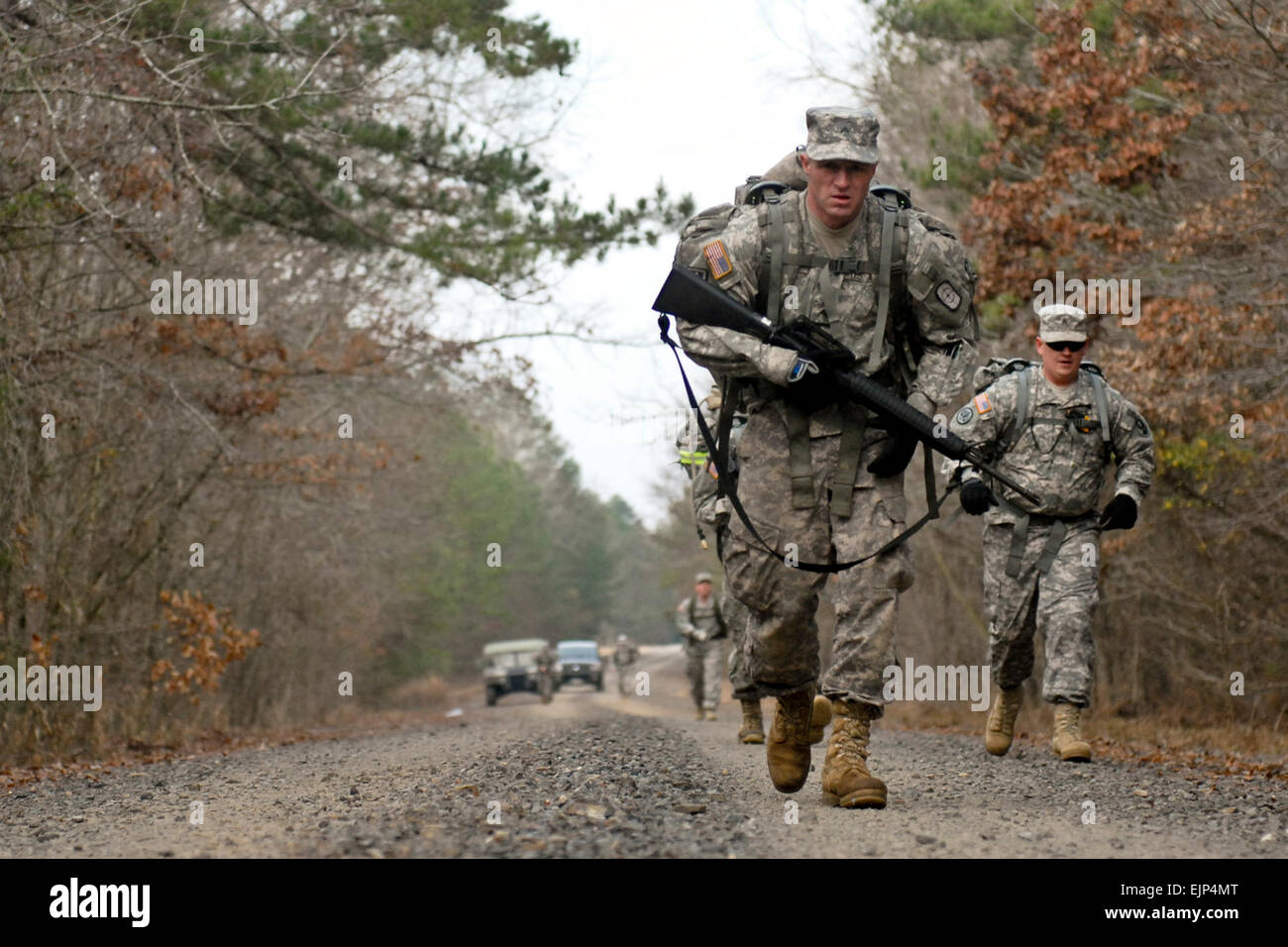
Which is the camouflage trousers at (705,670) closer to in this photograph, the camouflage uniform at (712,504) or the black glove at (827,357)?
the camouflage uniform at (712,504)

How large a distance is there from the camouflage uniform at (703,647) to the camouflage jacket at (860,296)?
10.6 metres

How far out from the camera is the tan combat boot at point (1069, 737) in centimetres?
826

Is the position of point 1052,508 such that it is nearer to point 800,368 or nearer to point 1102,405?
point 1102,405

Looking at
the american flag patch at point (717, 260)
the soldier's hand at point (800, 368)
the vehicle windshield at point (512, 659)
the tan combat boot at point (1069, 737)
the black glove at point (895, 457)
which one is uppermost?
the american flag patch at point (717, 260)

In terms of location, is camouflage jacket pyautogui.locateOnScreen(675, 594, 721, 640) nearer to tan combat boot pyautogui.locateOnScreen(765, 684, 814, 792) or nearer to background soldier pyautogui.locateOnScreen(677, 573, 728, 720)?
background soldier pyautogui.locateOnScreen(677, 573, 728, 720)

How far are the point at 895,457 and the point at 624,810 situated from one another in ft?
5.67

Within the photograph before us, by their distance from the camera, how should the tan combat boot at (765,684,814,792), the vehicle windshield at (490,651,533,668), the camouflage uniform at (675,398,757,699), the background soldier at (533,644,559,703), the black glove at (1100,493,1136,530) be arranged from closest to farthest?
the tan combat boot at (765,684,814,792)
the black glove at (1100,493,1136,530)
the camouflage uniform at (675,398,757,699)
the background soldier at (533,644,559,703)
the vehicle windshield at (490,651,533,668)

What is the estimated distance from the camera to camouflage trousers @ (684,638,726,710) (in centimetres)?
1755

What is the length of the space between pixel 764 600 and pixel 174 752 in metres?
7.88

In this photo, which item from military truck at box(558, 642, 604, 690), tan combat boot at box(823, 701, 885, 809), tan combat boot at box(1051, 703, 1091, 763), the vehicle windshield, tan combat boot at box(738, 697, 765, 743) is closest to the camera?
tan combat boot at box(823, 701, 885, 809)

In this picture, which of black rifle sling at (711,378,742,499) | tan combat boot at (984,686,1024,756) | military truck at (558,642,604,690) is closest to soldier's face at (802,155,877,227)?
black rifle sling at (711,378,742,499)

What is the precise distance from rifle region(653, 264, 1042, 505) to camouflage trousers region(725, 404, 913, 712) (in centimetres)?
17

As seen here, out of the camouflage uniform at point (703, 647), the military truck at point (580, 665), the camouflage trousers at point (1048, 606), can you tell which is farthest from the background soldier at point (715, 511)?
the military truck at point (580, 665)
